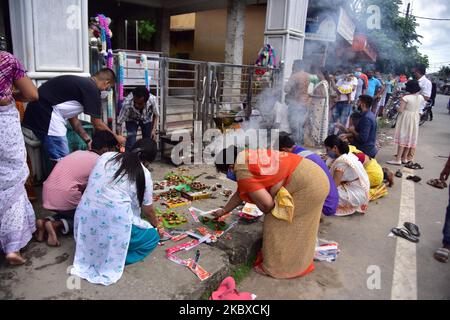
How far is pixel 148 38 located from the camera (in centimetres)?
1642

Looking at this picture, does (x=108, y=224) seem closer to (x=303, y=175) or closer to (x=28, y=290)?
(x=28, y=290)

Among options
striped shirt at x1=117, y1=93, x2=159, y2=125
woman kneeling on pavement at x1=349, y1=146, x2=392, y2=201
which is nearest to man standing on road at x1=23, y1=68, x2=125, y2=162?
striped shirt at x1=117, y1=93, x2=159, y2=125

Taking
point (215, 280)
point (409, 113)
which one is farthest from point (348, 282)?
point (409, 113)

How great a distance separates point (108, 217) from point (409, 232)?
3397 mm

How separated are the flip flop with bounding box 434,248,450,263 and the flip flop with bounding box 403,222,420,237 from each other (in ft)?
1.50

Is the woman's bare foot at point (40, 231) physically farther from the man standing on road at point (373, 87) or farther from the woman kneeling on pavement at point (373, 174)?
the man standing on road at point (373, 87)

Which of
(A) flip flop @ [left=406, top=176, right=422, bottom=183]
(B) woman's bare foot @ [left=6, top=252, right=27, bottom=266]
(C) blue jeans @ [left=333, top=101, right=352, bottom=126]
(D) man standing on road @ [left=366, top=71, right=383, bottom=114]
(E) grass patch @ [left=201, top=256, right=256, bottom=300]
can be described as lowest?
(E) grass patch @ [left=201, top=256, right=256, bottom=300]

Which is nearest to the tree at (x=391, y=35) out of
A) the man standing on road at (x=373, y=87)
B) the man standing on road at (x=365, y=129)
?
the man standing on road at (x=373, y=87)

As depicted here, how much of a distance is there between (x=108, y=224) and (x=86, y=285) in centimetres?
45

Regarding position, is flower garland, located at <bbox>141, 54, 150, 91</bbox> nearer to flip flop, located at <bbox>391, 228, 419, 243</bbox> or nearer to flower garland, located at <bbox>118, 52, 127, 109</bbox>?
flower garland, located at <bbox>118, 52, 127, 109</bbox>

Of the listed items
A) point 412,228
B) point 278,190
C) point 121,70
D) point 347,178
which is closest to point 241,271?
point 278,190

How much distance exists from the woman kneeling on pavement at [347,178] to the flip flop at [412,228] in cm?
53

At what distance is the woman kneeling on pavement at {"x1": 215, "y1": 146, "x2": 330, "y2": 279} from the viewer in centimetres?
282

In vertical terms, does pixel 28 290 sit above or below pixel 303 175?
below
